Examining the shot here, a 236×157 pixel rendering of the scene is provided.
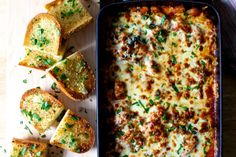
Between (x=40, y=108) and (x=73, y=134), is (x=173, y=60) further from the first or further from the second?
(x=40, y=108)

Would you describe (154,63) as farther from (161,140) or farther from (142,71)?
(161,140)

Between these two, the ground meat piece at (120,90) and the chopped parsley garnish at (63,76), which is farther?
the chopped parsley garnish at (63,76)

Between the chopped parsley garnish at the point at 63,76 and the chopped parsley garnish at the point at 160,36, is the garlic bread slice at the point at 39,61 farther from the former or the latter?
the chopped parsley garnish at the point at 160,36

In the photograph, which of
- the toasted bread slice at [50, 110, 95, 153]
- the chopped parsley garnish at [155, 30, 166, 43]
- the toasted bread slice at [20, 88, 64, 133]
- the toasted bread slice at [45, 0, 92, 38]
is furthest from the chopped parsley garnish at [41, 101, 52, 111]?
the chopped parsley garnish at [155, 30, 166, 43]

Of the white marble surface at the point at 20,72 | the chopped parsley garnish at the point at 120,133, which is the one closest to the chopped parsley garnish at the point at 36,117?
the white marble surface at the point at 20,72

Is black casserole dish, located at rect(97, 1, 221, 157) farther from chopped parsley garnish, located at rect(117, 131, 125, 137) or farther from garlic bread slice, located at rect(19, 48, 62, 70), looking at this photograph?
garlic bread slice, located at rect(19, 48, 62, 70)

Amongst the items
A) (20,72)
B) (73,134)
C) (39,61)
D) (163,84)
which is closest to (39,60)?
(39,61)

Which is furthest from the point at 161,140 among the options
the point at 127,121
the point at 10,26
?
the point at 10,26
